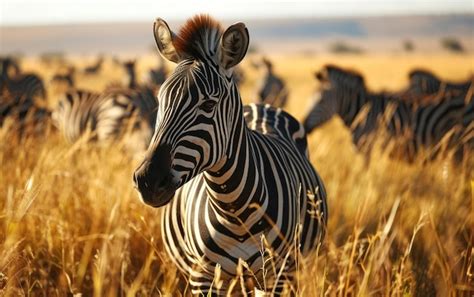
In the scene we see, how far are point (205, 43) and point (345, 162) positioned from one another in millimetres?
4709

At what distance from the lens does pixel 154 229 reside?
4.04 metres

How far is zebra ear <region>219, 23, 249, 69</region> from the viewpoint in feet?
8.30

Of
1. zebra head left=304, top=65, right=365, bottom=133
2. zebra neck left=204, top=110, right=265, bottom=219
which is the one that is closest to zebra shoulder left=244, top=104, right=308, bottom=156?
zebra neck left=204, top=110, right=265, bottom=219

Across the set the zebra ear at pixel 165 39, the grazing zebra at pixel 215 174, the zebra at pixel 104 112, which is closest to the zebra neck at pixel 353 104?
the zebra at pixel 104 112

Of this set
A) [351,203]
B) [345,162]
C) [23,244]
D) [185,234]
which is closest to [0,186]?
[23,244]

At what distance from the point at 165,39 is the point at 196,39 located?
0.70 feet

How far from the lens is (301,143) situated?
4.37 m

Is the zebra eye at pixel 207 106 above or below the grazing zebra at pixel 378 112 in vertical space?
above

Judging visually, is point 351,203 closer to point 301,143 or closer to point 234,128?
point 301,143

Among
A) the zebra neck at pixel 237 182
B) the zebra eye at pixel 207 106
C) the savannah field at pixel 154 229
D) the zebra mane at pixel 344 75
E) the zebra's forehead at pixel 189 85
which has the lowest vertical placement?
the savannah field at pixel 154 229

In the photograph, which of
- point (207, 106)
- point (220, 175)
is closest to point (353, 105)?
point (220, 175)

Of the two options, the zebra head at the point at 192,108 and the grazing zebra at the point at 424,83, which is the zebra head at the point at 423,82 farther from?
the zebra head at the point at 192,108

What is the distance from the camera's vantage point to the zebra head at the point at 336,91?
808 cm

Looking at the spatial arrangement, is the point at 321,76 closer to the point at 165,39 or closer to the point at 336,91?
the point at 336,91
